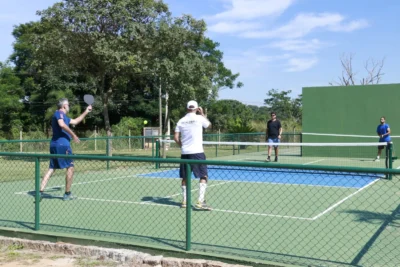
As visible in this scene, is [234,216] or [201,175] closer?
[234,216]

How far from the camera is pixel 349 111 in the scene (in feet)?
74.9

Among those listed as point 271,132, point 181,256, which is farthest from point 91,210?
point 271,132

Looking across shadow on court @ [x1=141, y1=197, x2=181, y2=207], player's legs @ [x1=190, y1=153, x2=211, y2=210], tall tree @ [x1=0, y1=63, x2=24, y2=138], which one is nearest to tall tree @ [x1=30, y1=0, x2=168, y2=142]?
shadow on court @ [x1=141, y1=197, x2=181, y2=207]

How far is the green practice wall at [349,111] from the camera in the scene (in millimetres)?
22000

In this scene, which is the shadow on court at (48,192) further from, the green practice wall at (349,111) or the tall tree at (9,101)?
the tall tree at (9,101)

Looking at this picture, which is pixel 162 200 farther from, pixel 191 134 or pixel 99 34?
pixel 99 34

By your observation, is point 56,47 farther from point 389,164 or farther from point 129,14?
point 389,164

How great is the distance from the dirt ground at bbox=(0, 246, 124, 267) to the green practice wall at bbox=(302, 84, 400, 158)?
58.4ft

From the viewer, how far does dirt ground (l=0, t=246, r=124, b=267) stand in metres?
5.77

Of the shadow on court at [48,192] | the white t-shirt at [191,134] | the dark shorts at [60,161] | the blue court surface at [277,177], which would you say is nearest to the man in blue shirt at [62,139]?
the dark shorts at [60,161]

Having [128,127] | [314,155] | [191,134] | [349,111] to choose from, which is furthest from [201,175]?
[128,127]

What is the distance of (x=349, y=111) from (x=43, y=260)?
1935cm

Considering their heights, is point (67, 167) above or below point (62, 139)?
below

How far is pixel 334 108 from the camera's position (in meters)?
23.1
